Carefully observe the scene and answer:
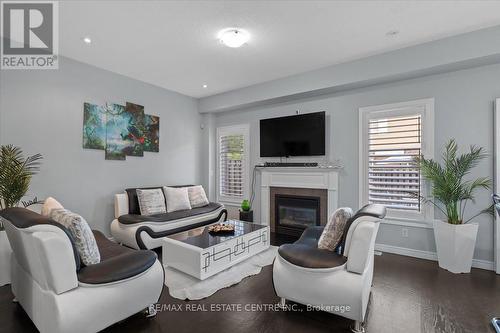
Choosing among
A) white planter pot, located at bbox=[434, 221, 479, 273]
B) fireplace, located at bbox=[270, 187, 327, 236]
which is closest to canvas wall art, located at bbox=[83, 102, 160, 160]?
fireplace, located at bbox=[270, 187, 327, 236]

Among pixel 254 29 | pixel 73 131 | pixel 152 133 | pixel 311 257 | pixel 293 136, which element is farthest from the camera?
pixel 152 133

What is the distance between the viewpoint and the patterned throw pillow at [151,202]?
413 centimetres

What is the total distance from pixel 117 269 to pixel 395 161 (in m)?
3.87

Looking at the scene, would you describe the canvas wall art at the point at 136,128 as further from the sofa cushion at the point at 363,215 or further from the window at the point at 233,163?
the sofa cushion at the point at 363,215

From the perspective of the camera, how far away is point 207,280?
111 inches

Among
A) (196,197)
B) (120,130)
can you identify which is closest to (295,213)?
(196,197)

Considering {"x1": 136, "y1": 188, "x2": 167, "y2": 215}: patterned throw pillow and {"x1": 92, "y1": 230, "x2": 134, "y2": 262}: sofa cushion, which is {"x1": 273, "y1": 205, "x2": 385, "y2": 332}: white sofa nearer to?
{"x1": 92, "y1": 230, "x2": 134, "y2": 262}: sofa cushion

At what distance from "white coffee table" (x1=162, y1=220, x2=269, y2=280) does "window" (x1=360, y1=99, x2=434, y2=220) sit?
2.10 metres

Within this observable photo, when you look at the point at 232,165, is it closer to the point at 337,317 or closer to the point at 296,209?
the point at 296,209

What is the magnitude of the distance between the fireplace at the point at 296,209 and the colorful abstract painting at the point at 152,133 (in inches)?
101

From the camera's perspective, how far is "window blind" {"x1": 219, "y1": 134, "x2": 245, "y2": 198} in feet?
18.3

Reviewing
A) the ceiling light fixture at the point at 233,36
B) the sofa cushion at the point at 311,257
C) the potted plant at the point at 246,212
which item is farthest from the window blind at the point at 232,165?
the sofa cushion at the point at 311,257

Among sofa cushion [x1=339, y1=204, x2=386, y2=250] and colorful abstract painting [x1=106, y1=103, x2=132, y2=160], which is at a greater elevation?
colorful abstract painting [x1=106, y1=103, x2=132, y2=160]

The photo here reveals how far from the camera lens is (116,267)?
191cm
